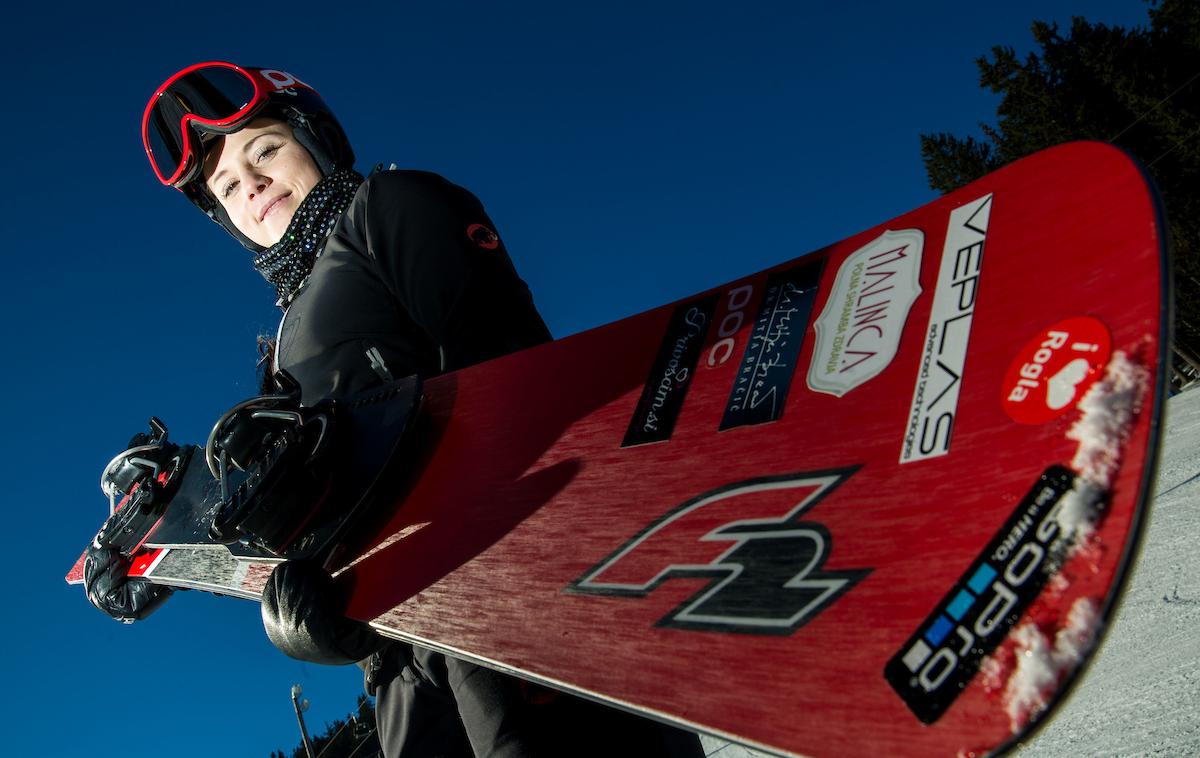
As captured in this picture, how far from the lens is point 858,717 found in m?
0.84

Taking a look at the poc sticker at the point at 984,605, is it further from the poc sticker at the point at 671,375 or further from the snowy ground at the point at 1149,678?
the snowy ground at the point at 1149,678

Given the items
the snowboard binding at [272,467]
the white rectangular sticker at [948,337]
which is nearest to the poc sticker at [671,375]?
the white rectangular sticker at [948,337]

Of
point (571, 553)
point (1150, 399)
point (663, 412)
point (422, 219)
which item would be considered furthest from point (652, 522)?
point (422, 219)

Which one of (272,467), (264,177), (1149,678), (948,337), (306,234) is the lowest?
(1149,678)

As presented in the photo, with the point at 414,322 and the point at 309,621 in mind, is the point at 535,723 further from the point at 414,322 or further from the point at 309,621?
the point at 414,322

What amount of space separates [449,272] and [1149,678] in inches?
106

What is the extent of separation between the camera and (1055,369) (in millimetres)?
968

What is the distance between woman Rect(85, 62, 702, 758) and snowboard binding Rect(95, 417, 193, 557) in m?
0.11

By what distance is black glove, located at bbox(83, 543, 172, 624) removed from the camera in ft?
8.71

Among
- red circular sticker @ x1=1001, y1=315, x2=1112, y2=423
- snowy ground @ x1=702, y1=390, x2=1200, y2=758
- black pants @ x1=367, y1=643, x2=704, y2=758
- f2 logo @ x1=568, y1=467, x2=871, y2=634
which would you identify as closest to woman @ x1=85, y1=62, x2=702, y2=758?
black pants @ x1=367, y1=643, x2=704, y2=758

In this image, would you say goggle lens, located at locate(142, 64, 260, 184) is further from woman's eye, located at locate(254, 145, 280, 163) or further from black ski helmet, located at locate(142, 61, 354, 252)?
woman's eye, located at locate(254, 145, 280, 163)

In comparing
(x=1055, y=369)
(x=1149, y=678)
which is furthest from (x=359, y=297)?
(x=1149, y=678)

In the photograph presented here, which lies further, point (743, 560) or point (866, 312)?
point (866, 312)

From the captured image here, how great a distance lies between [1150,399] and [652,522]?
0.75 metres
